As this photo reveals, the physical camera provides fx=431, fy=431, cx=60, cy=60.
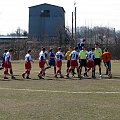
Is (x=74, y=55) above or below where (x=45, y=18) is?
below

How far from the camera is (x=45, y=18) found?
87.1 m

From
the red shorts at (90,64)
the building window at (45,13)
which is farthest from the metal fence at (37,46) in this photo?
the red shorts at (90,64)

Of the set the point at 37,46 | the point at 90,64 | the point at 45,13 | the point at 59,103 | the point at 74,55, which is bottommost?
the point at 59,103

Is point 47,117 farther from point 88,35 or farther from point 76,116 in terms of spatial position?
point 88,35

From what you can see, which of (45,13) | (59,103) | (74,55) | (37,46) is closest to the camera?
(59,103)

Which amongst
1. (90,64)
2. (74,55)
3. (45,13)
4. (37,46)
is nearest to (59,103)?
(74,55)

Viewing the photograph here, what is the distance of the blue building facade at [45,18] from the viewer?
8738cm

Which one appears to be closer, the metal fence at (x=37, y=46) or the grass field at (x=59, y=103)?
the grass field at (x=59, y=103)

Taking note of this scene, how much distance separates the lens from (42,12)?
88.7m

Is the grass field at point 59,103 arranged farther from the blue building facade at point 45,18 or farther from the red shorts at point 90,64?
A: the blue building facade at point 45,18

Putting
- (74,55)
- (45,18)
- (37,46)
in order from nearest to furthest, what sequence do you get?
1. (74,55)
2. (37,46)
3. (45,18)

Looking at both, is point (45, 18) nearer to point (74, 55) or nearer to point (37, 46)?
point (37, 46)

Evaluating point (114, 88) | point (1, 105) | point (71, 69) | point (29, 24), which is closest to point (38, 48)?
point (29, 24)

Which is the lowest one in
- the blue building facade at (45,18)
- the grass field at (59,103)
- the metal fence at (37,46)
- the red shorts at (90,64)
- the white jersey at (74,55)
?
the grass field at (59,103)
